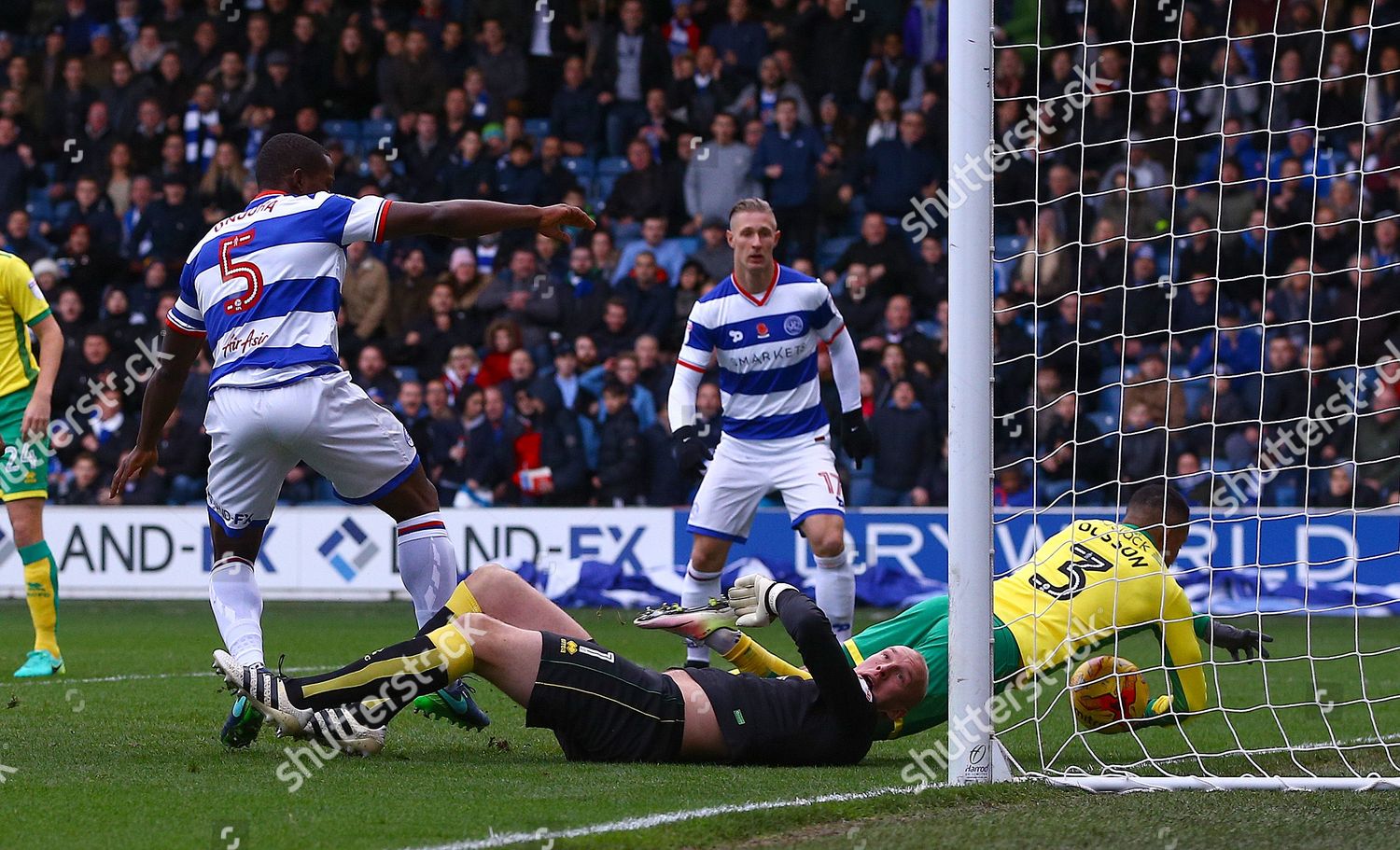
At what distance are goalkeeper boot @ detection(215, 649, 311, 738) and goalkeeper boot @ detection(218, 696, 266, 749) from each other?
350 mm

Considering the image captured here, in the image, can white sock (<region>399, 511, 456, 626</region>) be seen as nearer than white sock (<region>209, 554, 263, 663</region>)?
No

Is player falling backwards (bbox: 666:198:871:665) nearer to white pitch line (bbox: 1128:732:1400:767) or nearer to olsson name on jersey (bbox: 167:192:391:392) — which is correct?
white pitch line (bbox: 1128:732:1400:767)

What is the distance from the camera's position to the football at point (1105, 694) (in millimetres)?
5711

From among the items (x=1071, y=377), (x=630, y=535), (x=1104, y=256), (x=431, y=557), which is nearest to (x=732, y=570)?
(x=630, y=535)

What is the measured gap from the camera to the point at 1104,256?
14.7 m

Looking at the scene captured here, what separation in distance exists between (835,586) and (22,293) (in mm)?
4354

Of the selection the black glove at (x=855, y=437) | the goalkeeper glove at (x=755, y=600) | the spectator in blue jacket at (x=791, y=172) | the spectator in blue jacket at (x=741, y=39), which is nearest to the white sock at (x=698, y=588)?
the black glove at (x=855, y=437)

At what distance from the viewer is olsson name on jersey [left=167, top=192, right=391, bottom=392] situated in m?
5.68

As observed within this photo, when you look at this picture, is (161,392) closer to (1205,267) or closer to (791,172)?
(1205,267)

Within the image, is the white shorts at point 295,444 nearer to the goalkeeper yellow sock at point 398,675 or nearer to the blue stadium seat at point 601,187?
the goalkeeper yellow sock at point 398,675

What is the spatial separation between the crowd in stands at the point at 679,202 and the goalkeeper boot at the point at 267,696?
803 cm

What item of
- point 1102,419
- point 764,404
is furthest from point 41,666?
point 1102,419

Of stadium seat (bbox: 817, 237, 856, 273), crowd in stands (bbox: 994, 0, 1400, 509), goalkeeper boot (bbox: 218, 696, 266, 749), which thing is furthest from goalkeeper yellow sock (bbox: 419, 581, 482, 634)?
stadium seat (bbox: 817, 237, 856, 273)

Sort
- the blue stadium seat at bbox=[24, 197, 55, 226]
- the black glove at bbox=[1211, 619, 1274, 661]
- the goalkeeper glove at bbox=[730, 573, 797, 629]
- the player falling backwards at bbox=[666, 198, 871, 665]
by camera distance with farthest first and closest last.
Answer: the blue stadium seat at bbox=[24, 197, 55, 226]
the player falling backwards at bbox=[666, 198, 871, 665]
the black glove at bbox=[1211, 619, 1274, 661]
the goalkeeper glove at bbox=[730, 573, 797, 629]
